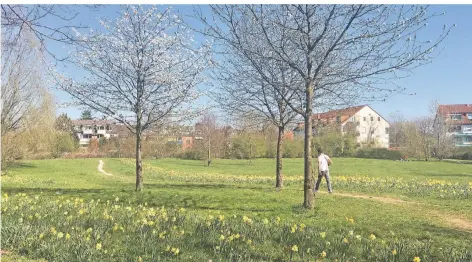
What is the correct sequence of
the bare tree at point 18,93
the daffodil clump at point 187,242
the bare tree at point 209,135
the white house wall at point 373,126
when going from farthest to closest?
the white house wall at point 373,126
the bare tree at point 209,135
the bare tree at point 18,93
the daffodil clump at point 187,242

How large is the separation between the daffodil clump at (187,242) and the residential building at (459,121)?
163 feet

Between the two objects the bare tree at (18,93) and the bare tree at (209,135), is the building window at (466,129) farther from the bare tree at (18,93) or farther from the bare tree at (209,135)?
the bare tree at (18,93)

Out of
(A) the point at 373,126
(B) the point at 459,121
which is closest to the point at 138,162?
(B) the point at 459,121

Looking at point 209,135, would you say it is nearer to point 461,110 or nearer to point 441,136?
point 441,136

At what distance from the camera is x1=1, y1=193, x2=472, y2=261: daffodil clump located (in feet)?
15.5

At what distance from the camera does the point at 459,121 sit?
60.5m

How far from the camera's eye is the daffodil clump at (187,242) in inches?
186

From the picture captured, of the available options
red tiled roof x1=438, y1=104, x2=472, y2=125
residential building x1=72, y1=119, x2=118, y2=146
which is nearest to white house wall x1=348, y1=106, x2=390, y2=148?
red tiled roof x1=438, y1=104, x2=472, y2=125

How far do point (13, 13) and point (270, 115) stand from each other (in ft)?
31.6

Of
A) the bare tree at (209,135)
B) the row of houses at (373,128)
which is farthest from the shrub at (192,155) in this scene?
the bare tree at (209,135)

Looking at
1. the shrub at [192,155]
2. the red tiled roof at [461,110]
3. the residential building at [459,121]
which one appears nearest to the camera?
the shrub at [192,155]

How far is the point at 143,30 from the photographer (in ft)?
39.0

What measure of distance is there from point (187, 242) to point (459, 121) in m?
65.7

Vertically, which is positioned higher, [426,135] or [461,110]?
[461,110]
